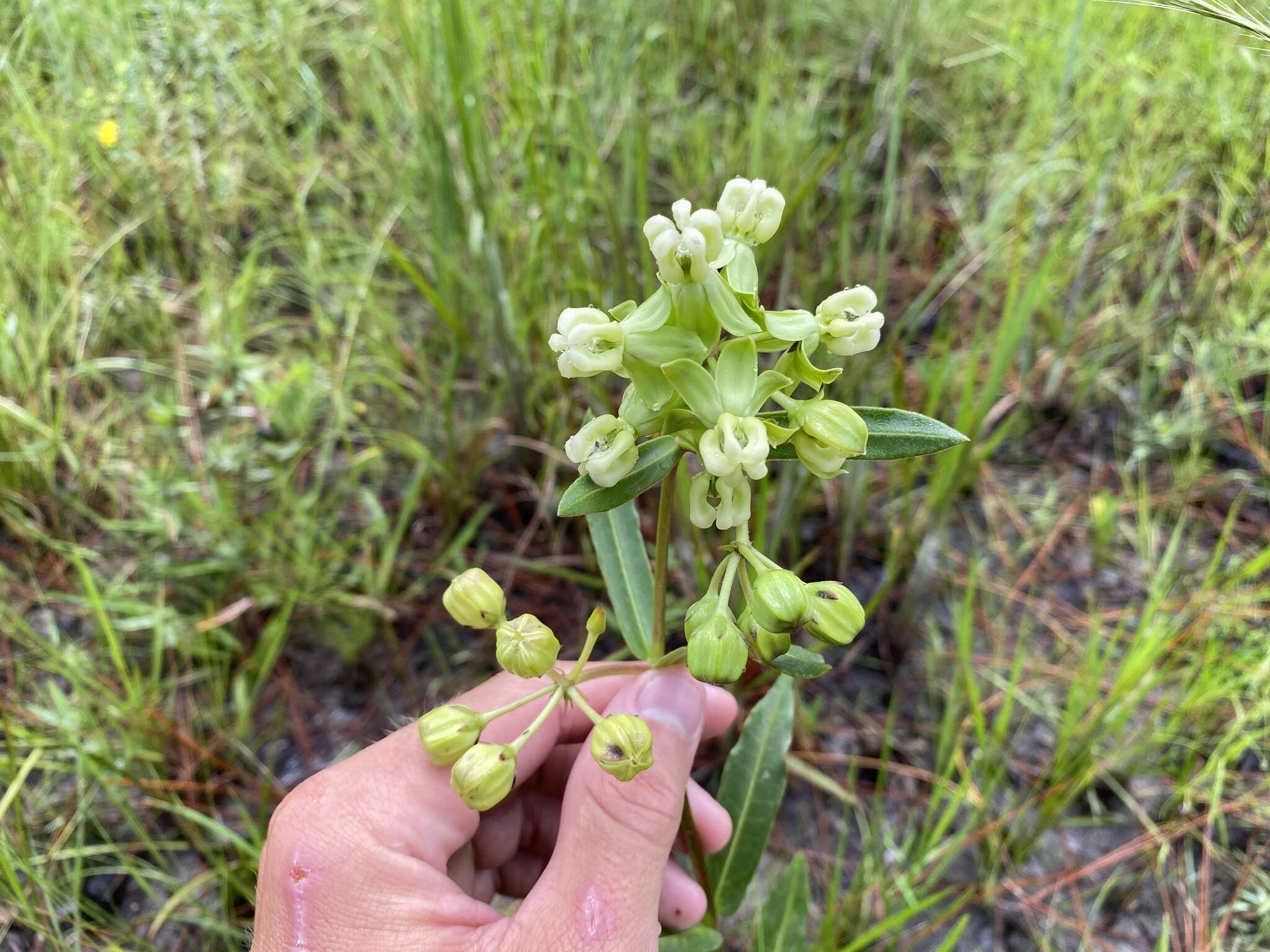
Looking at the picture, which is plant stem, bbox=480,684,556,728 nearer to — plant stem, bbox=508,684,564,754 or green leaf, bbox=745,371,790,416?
plant stem, bbox=508,684,564,754

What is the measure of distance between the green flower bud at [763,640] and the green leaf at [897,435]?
198mm

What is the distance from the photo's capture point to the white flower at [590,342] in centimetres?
94

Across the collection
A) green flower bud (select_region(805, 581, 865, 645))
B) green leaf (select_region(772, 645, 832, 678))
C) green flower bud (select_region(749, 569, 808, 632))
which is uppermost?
green flower bud (select_region(749, 569, 808, 632))

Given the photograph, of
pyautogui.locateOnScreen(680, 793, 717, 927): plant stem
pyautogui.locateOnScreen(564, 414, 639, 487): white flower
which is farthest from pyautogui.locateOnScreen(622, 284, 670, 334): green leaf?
pyautogui.locateOnScreen(680, 793, 717, 927): plant stem

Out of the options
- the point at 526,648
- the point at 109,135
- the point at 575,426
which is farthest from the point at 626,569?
the point at 109,135

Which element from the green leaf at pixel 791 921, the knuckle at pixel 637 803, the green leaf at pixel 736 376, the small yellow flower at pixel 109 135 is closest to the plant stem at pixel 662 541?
the green leaf at pixel 736 376

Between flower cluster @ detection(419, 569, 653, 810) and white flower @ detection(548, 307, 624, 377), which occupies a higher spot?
white flower @ detection(548, 307, 624, 377)

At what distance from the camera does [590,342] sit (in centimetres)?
96

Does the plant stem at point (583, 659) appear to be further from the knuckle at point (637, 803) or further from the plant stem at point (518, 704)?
the knuckle at point (637, 803)

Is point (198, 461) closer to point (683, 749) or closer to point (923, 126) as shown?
point (683, 749)

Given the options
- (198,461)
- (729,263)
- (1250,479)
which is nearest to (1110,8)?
(1250,479)

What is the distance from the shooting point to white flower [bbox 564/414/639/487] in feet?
3.10

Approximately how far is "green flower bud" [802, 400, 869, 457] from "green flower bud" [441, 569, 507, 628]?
463 millimetres

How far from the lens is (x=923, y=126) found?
308cm
